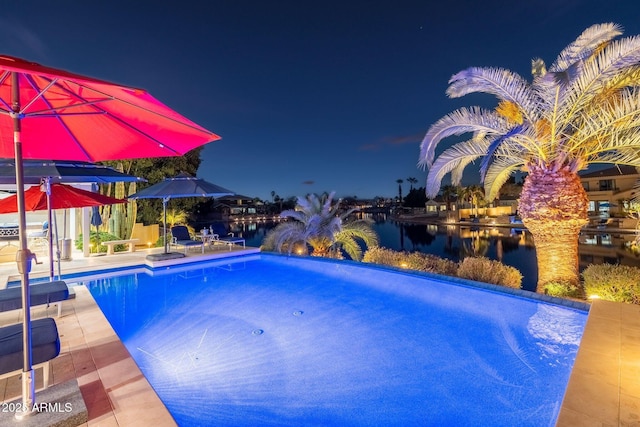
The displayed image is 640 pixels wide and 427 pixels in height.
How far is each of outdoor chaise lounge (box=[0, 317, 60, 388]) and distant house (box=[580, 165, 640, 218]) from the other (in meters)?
49.7

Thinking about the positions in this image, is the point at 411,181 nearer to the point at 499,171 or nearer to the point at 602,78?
the point at 499,171

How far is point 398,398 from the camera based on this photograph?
3.65 meters

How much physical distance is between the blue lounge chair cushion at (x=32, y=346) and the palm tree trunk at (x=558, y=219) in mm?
9322

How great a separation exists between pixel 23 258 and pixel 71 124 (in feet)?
8.75

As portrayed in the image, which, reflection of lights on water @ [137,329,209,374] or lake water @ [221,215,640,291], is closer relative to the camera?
reflection of lights on water @ [137,329,209,374]

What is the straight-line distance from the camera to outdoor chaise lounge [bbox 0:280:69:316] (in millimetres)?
4051

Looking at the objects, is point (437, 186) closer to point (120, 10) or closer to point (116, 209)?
point (116, 209)

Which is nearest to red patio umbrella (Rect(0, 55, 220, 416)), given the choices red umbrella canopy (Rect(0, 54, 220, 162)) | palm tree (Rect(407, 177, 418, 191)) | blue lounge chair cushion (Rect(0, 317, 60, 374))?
red umbrella canopy (Rect(0, 54, 220, 162))

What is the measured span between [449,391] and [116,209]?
50.9ft

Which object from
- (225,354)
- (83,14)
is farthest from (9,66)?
(83,14)

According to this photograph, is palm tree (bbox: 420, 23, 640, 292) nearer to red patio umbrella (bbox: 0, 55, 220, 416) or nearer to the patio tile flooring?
the patio tile flooring

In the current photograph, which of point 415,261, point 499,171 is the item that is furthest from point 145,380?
point 499,171

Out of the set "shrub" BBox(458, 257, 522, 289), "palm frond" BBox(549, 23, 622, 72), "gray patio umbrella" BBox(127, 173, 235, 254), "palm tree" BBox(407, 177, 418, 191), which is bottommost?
"shrub" BBox(458, 257, 522, 289)

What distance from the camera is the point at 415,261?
1081 cm
